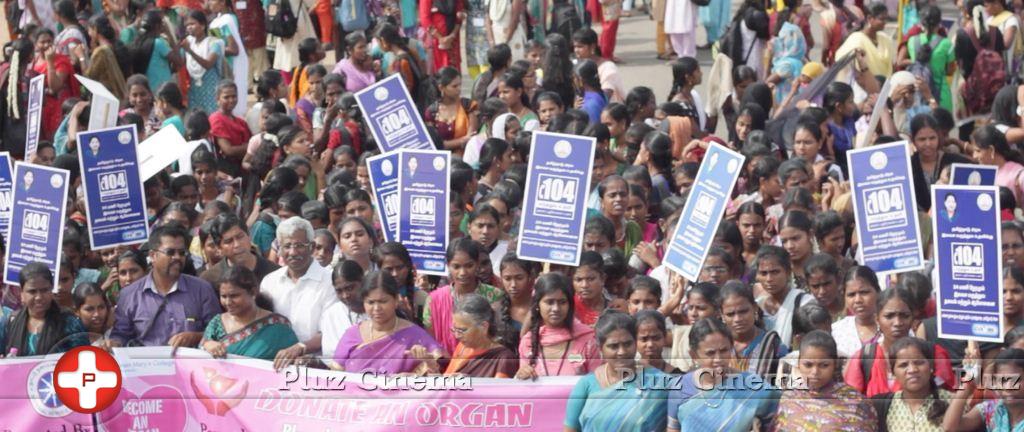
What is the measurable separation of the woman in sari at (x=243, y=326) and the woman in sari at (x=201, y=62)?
255 inches

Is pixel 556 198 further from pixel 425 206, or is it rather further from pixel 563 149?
pixel 425 206

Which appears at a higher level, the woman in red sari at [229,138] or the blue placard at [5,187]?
the woman in red sari at [229,138]

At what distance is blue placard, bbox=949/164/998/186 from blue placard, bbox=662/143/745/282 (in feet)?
3.56

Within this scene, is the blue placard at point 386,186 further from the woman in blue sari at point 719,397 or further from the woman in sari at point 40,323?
the woman in blue sari at point 719,397

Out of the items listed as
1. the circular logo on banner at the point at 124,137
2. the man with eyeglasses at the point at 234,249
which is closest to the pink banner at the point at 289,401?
the man with eyeglasses at the point at 234,249

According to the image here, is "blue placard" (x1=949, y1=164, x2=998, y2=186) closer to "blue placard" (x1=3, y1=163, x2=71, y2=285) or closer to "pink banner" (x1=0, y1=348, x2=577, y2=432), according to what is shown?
"pink banner" (x1=0, y1=348, x2=577, y2=432)

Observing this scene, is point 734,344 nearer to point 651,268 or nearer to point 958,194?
point 958,194

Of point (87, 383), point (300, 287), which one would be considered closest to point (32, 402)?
point (87, 383)

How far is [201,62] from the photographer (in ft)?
49.8

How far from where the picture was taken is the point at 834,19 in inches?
632

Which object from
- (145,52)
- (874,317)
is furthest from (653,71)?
(874,317)

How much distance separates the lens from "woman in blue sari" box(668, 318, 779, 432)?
7.56m

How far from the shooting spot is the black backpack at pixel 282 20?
16562 mm

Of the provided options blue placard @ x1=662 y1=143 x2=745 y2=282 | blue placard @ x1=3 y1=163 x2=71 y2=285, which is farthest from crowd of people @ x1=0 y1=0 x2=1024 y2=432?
blue placard @ x1=3 y1=163 x2=71 y2=285
